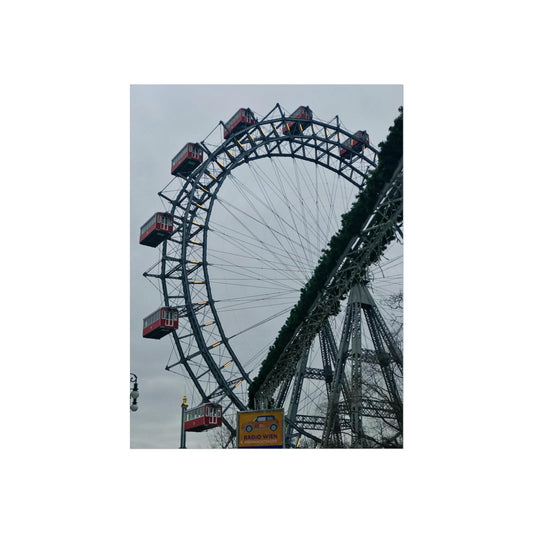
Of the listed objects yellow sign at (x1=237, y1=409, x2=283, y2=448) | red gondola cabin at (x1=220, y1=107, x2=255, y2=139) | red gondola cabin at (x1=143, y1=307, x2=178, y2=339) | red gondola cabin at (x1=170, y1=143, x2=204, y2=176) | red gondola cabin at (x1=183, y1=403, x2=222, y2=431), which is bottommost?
red gondola cabin at (x1=183, y1=403, x2=222, y2=431)

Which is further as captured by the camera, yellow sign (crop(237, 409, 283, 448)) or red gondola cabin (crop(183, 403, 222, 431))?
red gondola cabin (crop(183, 403, 222, 431))

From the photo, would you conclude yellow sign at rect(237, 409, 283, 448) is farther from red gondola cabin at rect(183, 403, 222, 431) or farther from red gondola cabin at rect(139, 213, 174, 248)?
red gondola cabin at rect(139, 213, 174, 248)

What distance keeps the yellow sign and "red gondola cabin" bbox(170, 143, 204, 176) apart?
12.2 metres

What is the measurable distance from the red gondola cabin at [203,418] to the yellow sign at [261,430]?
18.6ft

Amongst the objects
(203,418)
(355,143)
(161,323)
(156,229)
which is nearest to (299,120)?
(355,143)

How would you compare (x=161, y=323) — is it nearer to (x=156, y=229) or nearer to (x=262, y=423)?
(x=156, y=229)

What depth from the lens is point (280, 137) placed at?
2989 centimetres

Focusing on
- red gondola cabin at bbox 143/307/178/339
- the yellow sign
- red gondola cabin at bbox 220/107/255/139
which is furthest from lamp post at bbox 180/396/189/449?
red gondola cabin at bbox 220/107/255/139

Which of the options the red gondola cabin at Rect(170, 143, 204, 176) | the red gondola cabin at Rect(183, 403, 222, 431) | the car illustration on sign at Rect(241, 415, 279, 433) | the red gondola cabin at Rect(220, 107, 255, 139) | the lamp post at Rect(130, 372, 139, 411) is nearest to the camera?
the lamp post at Rect(130, 372, 139, 411)

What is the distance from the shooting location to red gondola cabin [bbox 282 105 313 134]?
96.9 ft

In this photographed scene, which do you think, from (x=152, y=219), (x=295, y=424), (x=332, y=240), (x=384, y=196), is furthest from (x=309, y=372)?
(x=384, y=196)

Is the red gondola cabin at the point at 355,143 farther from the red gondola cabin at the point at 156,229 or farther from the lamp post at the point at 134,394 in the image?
the lamp post at the point at 134,394

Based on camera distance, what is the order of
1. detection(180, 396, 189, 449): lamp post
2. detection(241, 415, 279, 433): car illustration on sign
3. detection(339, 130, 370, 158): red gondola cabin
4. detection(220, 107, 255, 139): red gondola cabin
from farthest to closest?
detection(339, 130, 370, 158): red gondola cabin → detection(220, 107, 255, 139): red gondola cabin → detection(180, 396, 189, 449): lamp post → detection(241, 415, 279, 433): car illustration on sign

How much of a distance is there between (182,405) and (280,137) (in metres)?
12.2
